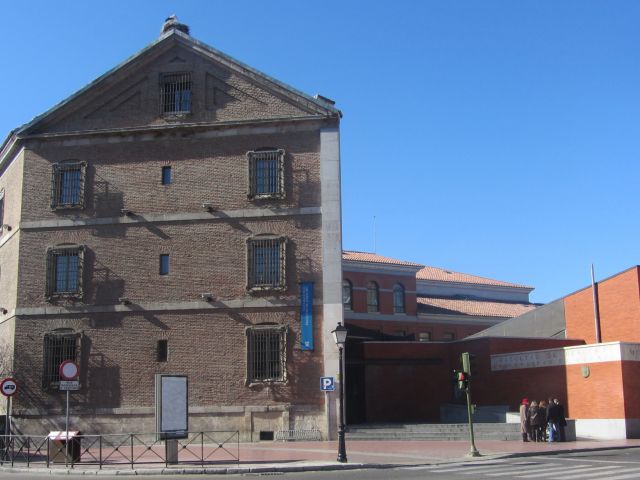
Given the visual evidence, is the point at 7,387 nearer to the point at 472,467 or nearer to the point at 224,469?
the point at 224,469

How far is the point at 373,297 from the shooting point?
56.7m

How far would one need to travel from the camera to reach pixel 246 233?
30797 mm

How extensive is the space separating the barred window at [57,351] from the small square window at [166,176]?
22.9 feet

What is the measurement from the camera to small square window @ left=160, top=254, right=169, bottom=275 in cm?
3088

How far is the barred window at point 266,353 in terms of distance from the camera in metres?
29.6

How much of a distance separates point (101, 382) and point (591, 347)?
19.5 m

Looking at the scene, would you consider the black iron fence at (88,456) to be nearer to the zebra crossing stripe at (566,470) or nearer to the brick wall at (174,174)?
the zebra crossing stripe at (566,470)

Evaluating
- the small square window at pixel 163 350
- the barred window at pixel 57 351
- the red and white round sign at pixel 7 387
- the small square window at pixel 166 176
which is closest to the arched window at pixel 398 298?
the small square window at pixel 166 176

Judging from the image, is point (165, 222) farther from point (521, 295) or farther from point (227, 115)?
point (521, 295)

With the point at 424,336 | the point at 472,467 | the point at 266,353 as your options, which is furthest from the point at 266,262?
the point at 424,336

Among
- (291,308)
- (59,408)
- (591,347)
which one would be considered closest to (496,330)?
(591,347)

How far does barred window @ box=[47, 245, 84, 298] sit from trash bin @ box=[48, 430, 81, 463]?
10.1m

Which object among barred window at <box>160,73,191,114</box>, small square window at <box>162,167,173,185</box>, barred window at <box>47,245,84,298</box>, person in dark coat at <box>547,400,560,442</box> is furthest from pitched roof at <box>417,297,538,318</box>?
barred window at <box>47,245,84,298</box>

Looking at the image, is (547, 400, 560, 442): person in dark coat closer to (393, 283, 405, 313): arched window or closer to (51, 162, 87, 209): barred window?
(51, 162, 87, 209): barred window
